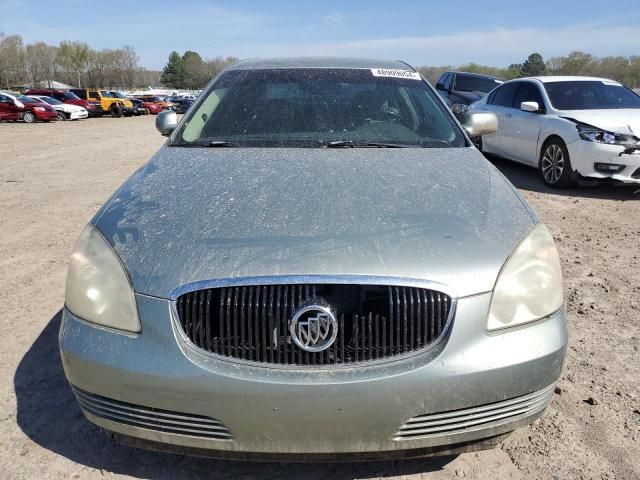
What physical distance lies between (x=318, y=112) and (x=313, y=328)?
5.82 feet

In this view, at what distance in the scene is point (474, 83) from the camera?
14172 mm

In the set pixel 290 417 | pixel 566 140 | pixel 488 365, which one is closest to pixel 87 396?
pixel 290 417

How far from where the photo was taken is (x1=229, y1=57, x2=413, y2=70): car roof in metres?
3.61

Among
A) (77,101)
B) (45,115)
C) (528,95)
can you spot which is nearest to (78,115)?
(45,115)

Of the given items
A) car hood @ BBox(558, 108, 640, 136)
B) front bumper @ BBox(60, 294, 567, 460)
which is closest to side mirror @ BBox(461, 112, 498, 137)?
front bumper @ BBox(60, 294, 567, 460)

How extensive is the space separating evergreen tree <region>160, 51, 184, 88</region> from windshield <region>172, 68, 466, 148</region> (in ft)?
398

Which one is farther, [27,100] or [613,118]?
[27,100]

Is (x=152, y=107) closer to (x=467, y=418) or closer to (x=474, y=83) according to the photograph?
(x=474, y=83)

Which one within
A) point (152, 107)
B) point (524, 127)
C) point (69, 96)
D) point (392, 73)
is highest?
point (392, 73)

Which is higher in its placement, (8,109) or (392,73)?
(392,73)

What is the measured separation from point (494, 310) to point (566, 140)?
610 cm

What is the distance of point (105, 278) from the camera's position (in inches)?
75.3

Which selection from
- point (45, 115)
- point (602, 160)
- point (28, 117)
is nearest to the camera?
point (602, 160)

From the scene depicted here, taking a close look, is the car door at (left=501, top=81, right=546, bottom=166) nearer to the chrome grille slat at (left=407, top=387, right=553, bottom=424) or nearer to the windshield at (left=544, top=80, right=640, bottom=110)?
the windshield at (left=544, top=80, right=640, bottom=110)
